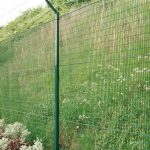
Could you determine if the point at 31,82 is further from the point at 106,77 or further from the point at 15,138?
the point at 106,77

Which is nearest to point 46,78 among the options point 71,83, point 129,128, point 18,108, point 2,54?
point 71,83

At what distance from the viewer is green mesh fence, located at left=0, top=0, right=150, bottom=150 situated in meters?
5.29

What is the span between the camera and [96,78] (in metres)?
6.32

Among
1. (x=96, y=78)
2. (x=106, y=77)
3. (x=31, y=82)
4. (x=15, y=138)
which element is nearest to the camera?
(x=106, y=77)

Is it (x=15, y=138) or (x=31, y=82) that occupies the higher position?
(x=31, y=82)

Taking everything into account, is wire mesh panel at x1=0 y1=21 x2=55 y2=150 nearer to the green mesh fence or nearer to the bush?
the green mesh fence

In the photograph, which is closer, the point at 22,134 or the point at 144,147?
the point at 144,147

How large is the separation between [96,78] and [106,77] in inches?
10.3

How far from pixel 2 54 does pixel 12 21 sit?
9849 millimetres

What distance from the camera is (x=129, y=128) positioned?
216 inches

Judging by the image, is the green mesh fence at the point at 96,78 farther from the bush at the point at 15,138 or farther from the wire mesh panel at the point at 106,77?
the bush at the point at 15,138

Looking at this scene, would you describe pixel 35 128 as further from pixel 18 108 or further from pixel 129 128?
pixel 129 128

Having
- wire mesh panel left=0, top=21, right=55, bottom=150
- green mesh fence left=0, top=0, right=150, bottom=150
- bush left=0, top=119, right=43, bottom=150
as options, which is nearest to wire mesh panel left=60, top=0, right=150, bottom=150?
green mesh fence left=0, top=0, right=150, bottom=150

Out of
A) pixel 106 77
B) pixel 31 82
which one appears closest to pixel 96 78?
pixel 106 77
